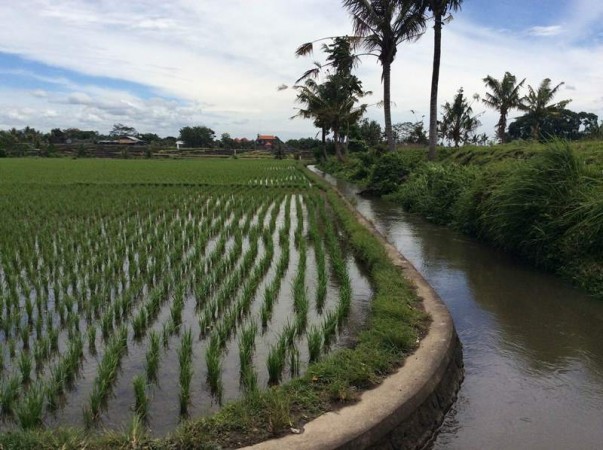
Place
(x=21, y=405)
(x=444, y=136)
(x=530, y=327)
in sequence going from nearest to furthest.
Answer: (x=21, y=405), (x=530, y=327), (x=444, y=136)

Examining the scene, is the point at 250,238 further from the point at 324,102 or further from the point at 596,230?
the point at 324,102

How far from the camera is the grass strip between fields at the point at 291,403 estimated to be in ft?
8.46

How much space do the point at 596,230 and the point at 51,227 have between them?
924cm

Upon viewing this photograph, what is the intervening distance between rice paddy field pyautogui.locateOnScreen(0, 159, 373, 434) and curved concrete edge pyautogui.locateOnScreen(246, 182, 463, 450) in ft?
1.92

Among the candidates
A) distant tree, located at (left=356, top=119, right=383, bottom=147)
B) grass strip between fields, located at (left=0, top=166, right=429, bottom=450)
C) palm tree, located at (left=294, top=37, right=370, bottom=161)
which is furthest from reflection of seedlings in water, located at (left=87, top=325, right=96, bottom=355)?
distant tree, located at (left=356, top=119, right=383, bottom=147)

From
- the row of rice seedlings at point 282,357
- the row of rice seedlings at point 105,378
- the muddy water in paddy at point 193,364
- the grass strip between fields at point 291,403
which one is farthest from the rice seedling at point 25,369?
the row of rice seedlings at point 282,357

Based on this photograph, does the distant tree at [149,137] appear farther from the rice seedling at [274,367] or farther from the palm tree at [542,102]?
the rice seedling at [274,367]

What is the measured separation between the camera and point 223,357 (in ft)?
13.2

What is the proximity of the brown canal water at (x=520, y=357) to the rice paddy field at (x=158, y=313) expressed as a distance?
1.16m

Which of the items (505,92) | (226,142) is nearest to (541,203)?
(505,92)

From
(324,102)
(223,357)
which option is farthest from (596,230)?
(324,102)

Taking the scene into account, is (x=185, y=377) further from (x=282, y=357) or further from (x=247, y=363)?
(x=282, y=357)

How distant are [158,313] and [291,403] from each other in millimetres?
2468

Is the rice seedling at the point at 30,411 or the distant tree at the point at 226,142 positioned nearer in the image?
the rice seedling at the point at 30,411
